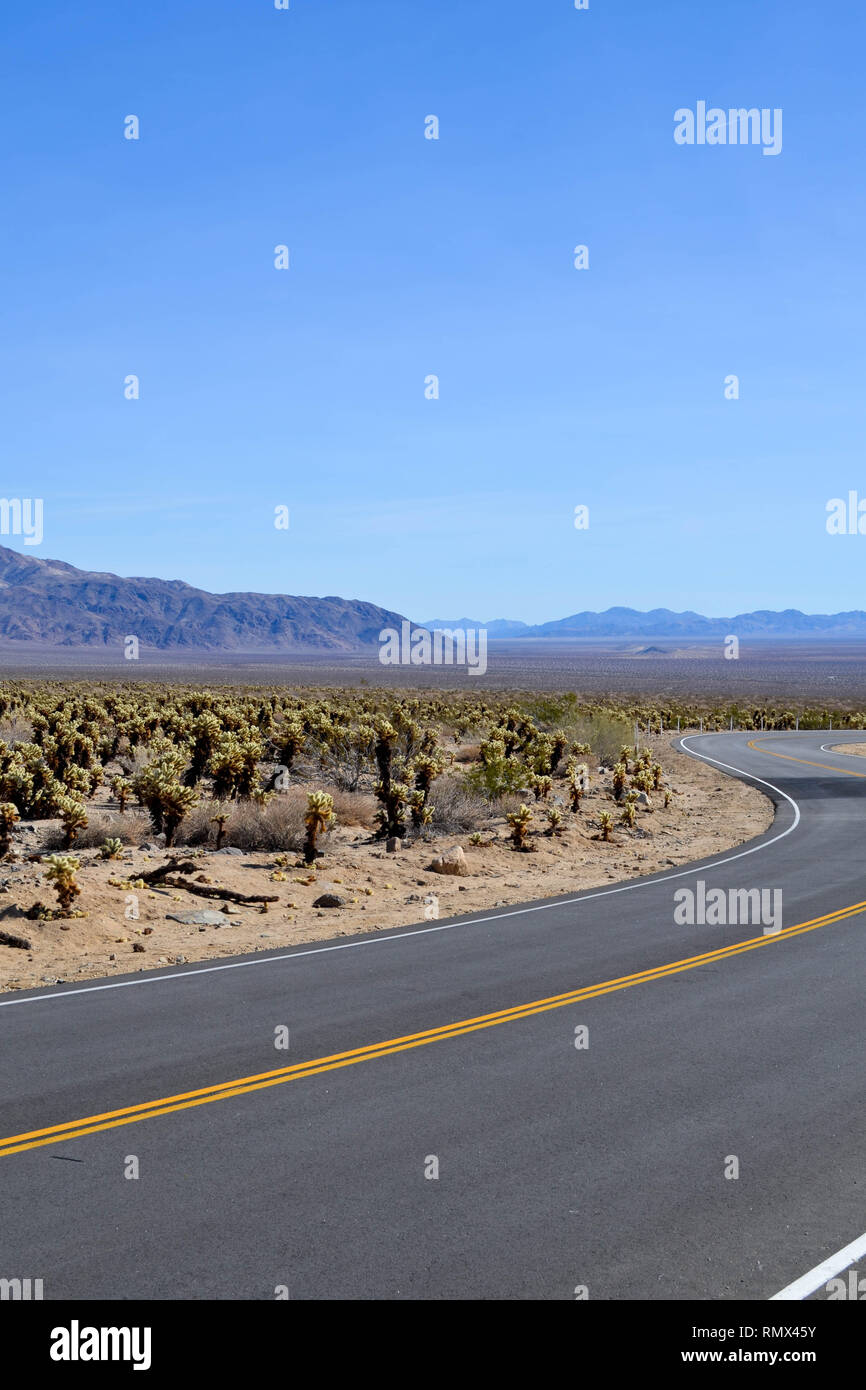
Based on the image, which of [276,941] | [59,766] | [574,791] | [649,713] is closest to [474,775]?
[574,791]

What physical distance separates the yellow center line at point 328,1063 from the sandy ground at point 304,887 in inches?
176

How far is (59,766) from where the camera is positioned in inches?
1125

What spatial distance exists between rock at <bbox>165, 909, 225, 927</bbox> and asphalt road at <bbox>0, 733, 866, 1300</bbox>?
2.46 meters

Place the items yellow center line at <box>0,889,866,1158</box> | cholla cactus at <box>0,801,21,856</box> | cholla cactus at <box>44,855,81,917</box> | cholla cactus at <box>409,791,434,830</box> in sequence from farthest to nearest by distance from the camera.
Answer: cholla cactus at <box>409,791,434,830</box> → cholla cactus at <box>0,801,21,856</box> → cholla cactus at <box>44,855,81,917</box> → yellow center line at <box>0,889,866,1158</box>

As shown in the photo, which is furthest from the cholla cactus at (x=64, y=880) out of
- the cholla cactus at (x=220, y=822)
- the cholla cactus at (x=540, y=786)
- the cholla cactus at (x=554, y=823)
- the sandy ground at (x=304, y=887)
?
the cholla cactus at (x=540, y=786)

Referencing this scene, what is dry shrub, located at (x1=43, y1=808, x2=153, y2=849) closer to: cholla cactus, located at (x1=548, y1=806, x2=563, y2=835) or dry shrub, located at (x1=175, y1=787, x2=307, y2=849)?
dry shrub, located at (x1=175, y1=787, x2=307, y2=849)

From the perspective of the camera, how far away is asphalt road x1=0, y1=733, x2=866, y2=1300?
576 centimetres

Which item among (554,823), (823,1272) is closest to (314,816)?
(554,823)

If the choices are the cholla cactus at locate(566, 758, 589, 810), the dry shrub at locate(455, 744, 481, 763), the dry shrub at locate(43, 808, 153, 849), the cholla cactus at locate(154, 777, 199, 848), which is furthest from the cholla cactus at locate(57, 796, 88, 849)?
the dry shrub at locate(455, 744, 481, 763)

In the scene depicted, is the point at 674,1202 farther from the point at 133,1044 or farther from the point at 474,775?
the point at 474,775

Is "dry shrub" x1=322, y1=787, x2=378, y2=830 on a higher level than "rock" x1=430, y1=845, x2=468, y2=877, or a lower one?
higher

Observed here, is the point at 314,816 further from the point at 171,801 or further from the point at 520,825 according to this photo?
the point at 520,825

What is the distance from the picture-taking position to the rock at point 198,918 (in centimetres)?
1551

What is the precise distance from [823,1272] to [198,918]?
Answer: 37.4ft
